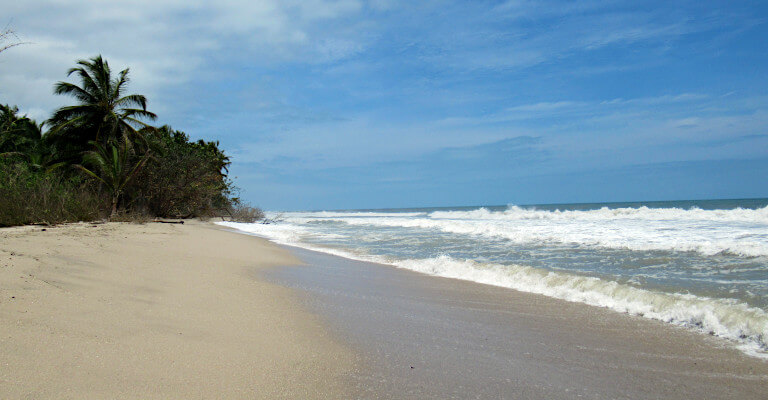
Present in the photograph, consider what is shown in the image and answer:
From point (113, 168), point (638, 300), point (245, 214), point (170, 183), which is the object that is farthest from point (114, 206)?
point (638, 300)

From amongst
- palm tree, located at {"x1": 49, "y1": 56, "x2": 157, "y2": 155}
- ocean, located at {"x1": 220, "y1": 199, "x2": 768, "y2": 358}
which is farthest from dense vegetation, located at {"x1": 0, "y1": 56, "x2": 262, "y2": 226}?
ocean, located at {"x1": 220, "y1": 199, "x2": 768, "y2": 358}

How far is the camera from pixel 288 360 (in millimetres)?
3119

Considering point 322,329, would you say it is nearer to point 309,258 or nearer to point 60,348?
point 60,348

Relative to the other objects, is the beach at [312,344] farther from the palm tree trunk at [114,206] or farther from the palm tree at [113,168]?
the palm tree at [113,168]

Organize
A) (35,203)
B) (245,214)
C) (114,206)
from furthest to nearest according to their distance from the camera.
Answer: (245,214), (114,206), (35,203)

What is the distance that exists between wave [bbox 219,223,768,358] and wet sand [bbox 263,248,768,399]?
0.85 feet

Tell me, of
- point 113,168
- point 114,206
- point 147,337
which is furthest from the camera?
point 113,168

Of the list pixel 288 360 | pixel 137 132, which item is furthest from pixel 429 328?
pixel 137 132

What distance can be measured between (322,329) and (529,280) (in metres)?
4.00

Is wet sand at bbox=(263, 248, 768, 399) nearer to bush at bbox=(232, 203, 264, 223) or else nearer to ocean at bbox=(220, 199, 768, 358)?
ocean at bbox=(220, 199, 768, 358)

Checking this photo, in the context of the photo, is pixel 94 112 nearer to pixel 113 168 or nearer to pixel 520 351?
pixel 113 168

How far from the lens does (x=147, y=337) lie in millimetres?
3213

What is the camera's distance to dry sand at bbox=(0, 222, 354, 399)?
8.07 ft

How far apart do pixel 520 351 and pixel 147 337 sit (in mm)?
2934
